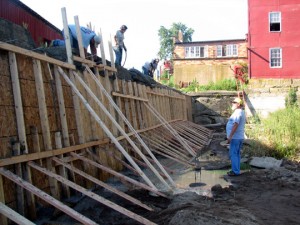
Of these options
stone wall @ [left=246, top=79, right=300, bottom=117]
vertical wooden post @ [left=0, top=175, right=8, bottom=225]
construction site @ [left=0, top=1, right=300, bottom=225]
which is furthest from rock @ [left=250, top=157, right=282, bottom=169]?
stone wall @ [left=246, top=79, right=300, bottom=117]

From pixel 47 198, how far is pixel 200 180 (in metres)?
4.62

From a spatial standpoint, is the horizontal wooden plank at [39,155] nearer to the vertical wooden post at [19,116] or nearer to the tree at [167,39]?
the vertical wooden post at [19,116]

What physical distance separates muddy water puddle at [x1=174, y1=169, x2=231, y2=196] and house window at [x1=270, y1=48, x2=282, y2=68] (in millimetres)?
20064

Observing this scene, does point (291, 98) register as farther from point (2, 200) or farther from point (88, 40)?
point (2, 200)

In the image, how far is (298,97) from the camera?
2394cm

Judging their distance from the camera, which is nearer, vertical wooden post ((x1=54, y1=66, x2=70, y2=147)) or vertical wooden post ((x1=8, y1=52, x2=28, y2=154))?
vertical wooden post ((x1=8, y1=52, x2=28, y2=154))

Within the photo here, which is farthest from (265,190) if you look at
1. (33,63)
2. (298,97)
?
(298,97)

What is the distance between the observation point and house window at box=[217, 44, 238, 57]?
33688mm

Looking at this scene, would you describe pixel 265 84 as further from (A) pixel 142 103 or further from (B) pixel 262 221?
(B) pixel 262 221

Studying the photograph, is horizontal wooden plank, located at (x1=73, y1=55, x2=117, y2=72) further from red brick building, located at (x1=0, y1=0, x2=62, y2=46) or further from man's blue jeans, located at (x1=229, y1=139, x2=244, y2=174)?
red brick building, located at (x1=0, y1=0, x2=62, y2=46)

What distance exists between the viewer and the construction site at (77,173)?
4.17 m

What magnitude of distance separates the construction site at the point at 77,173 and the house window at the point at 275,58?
797 inches

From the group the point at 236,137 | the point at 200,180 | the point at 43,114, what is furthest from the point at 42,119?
the point at 236,137

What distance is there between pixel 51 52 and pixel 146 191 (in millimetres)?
3131
